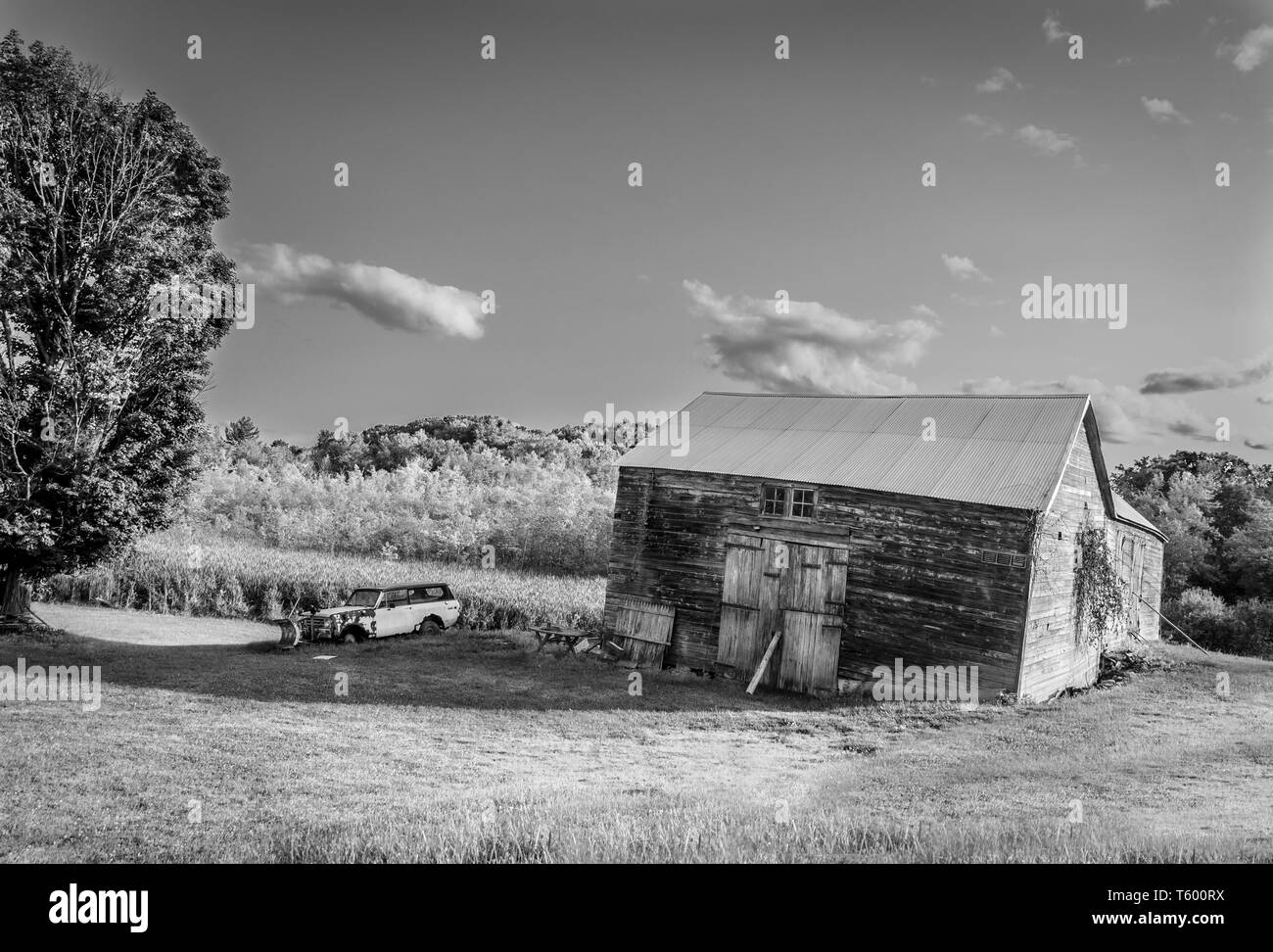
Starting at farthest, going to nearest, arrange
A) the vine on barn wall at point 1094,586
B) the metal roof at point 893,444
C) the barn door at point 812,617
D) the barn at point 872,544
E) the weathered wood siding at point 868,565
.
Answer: the vine on barn wall at point 1094,586 < the barn door at point 812,617 < the metal roof at point 893,444 < the barn at point 872,544 < the weathered wood siding at point 868,565

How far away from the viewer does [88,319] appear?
21094 millimetres

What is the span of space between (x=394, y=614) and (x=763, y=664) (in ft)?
36.2

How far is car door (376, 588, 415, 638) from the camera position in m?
22.7

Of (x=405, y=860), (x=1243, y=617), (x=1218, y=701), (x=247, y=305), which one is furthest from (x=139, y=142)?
(x=1243, y=617)

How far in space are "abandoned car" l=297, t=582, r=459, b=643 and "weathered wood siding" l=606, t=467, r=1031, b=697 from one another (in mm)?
5957

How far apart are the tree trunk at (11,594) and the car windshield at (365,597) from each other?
858cm

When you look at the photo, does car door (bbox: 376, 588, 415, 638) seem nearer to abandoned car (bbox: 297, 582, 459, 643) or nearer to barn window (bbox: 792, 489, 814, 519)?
abandoned car (bbox: 297, 582, 459, 643)

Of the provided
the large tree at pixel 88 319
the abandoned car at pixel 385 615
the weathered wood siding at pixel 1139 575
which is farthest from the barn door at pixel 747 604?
the large tree at pixel 88 319

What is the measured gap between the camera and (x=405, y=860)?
610 cm

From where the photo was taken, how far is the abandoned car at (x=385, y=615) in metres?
22.0

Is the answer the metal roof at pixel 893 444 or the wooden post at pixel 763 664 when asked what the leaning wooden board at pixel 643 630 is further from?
the metal roof at pixel 893 444

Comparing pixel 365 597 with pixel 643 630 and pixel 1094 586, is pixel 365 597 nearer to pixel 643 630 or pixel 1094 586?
pixel 643 630

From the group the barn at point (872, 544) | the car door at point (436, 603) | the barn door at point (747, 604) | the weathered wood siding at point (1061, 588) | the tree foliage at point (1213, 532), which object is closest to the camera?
the barn at point (872, 544)
